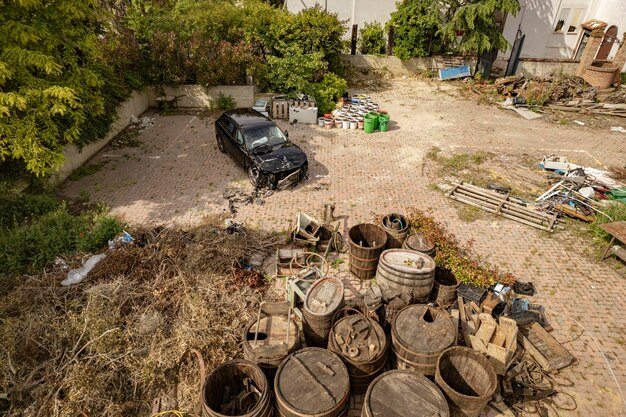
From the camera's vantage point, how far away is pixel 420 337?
6398mm

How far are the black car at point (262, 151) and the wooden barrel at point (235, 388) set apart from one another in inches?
293

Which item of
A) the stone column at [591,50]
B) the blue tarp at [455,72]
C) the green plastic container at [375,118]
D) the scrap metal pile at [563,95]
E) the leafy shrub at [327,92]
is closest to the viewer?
the green plastic container at [375,118]

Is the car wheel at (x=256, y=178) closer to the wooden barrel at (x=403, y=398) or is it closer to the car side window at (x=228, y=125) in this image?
the car side window at (x=228, y=125)

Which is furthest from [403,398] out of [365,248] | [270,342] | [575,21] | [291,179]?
[575,21]

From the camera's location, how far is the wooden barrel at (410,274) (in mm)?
7586

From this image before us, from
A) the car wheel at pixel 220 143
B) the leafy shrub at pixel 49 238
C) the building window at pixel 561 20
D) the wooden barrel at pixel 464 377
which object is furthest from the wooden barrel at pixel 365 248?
the building window at pixel 561 20

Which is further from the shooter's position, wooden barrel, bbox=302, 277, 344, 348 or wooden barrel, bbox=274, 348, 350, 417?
wooden barrel, bbox=302, 277, 344, 348

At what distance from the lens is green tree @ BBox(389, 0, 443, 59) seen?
77.6 ft

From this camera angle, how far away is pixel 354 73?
25.5 m

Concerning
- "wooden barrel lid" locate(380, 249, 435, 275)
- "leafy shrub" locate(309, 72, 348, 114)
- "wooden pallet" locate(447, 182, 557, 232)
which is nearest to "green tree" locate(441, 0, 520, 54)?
"leafy shrub" locate(309, 72, 348, 114)

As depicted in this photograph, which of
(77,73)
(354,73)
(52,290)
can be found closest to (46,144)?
(77,73)

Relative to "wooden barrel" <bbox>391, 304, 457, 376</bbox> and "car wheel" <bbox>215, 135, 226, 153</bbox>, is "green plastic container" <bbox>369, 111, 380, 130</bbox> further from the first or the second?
"wooden barrel" <bbox>391, 304, 457, 376</bbox>

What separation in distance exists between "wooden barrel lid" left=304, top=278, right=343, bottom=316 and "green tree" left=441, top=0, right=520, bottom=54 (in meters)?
22.0

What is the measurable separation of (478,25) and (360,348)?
24045mm
